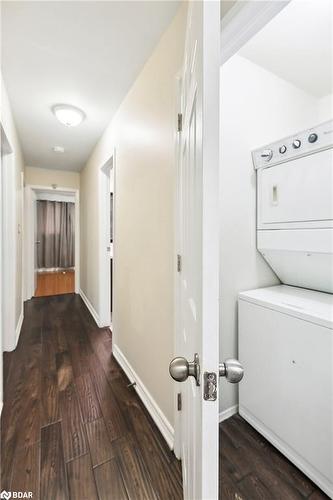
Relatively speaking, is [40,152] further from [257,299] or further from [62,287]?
[257,299]

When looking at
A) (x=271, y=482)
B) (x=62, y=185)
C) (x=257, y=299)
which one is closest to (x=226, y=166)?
(x=257, y=299)

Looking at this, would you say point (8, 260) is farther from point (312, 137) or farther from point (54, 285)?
point (54, 285)

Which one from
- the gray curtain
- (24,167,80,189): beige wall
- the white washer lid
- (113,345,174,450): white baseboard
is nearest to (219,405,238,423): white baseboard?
(113,345,174,450): white baseboard

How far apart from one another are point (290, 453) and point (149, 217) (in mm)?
1510

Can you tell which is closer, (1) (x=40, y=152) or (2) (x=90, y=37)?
(2) (x=90, y=37)

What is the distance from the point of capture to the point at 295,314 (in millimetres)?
1106

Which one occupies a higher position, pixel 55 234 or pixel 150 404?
pixel 55 234

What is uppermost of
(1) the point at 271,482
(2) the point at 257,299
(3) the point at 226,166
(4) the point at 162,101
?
(4) the point at 162,101

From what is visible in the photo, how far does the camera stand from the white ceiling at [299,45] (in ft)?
4.08

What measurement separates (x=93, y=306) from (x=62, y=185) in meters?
2.48

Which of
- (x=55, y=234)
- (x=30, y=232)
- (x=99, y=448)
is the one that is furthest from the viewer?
(x=55, y=234)

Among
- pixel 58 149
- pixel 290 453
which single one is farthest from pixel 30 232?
pixel 290 453

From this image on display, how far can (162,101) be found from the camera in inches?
51.9

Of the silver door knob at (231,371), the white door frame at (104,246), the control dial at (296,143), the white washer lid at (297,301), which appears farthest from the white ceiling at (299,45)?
the white door frame at (104,246)
